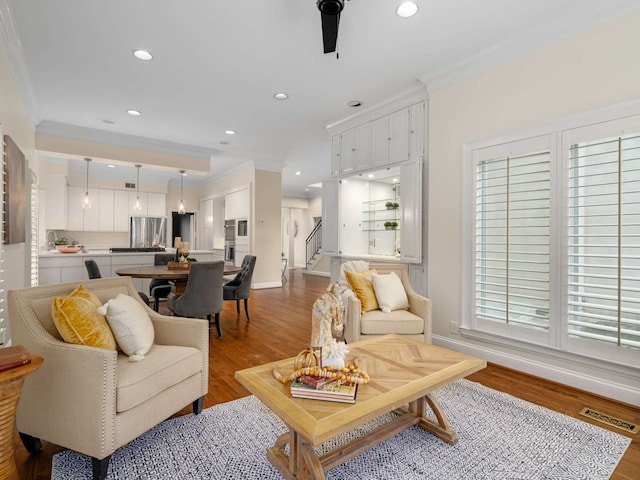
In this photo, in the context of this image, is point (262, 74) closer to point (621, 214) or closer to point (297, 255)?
point (621, 214)

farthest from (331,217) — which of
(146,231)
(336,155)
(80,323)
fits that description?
(146,231)

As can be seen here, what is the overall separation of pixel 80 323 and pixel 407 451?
1915 mm

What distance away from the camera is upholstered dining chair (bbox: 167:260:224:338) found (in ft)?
12.2

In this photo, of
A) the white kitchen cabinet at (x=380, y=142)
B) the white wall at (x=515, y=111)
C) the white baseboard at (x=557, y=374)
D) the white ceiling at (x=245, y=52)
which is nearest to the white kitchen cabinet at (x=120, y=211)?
the white ceiling at (x=245, y=52)

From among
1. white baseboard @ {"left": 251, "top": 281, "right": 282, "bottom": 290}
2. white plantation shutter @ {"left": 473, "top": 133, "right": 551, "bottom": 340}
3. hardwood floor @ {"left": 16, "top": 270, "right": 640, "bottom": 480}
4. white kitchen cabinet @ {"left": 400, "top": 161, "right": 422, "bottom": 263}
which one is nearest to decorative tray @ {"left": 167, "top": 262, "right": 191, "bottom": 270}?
hardwood floor @ {"left": 16, "top": 270, "right": 640, "bottom": 480}

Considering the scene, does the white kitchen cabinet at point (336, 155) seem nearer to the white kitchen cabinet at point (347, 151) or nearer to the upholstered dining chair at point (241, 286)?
the white kitchen cabinet at point (347, 151)

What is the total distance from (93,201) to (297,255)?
6966 millimetres

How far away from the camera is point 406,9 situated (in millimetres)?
2576

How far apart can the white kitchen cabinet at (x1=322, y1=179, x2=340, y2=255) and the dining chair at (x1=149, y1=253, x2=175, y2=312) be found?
2.38 meters

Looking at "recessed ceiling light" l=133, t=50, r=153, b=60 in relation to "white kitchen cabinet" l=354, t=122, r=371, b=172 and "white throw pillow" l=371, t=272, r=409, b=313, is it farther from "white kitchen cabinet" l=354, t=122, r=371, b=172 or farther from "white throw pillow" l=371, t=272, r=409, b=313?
"white throw pillow" l=371, t=272, r=409, b=313

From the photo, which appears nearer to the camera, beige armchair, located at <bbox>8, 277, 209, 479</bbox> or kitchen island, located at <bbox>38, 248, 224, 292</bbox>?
beige armchair, located at <bbox>8, 277, 209, 479</bbox>

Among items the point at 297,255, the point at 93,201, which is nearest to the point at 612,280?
the point at 93,201

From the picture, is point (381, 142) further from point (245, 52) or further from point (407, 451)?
point (407, 451)

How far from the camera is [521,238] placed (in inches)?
117
